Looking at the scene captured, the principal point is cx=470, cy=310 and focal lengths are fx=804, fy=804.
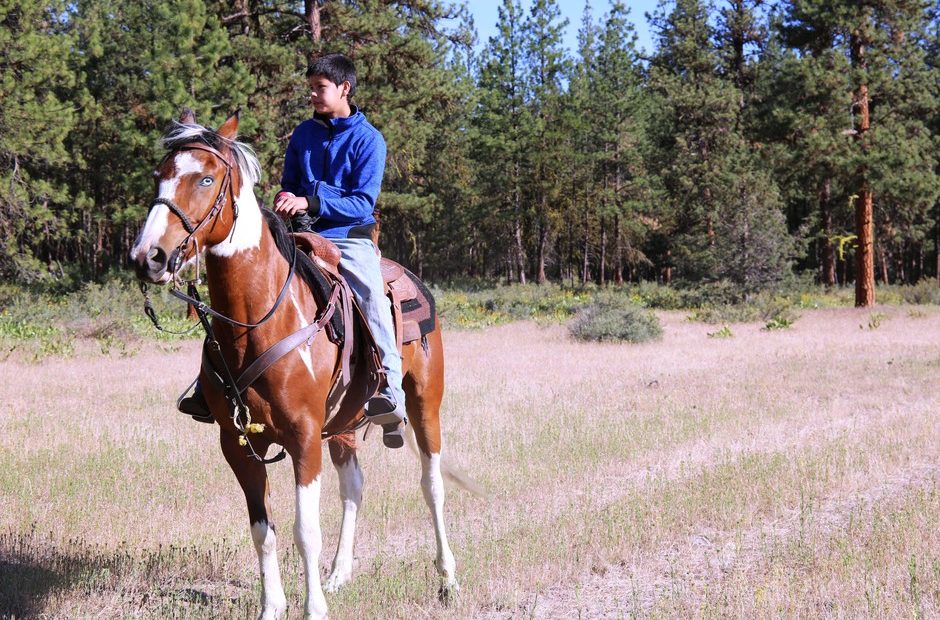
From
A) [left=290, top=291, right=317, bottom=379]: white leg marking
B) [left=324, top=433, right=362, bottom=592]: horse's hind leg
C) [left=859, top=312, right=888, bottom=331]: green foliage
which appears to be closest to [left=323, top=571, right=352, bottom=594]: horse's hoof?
[left=324, top=433, right=362, bottom=592]: horse's hind leg

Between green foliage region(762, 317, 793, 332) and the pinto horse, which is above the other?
the pinto horse

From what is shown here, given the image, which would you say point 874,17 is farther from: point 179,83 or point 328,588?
point 328,588

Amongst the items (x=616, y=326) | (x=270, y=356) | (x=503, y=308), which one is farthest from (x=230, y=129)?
(x=503, y=308)

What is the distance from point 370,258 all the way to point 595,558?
2735 millimetres

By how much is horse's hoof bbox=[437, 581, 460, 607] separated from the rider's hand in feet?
8.49

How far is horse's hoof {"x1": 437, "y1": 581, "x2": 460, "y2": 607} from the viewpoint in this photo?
16.7 ft

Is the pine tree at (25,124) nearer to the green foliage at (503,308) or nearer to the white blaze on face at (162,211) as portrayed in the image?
the green foliage at (503,308)

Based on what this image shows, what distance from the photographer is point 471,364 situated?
16.2 metres

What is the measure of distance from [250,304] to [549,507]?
3.99 metres

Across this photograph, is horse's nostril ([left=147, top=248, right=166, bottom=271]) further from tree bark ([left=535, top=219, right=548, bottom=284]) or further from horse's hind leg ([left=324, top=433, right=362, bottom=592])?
tree bark ([left=535, top=219, right=548, bottom=284])

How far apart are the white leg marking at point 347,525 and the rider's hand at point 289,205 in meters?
1.97

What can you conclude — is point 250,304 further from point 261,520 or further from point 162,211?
point 261,520

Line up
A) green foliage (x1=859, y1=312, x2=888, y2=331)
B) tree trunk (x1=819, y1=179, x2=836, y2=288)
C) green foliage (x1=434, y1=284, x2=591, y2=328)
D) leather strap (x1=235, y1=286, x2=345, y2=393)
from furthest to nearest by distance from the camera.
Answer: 1. tree trunk (x1=819, y1=179, x2=836, y2=288)
2. green foliage (x1=434, y1=284, x2=591, y2=328)
3. green foliage (x1=859, y1=312, x2=888, y2=331)
4. leather strap (x1=235, y1=286, x2=345, y2=393)

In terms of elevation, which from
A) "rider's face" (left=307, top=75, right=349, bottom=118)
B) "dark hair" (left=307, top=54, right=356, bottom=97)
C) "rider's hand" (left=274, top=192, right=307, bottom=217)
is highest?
"dark hair" (left=307, top=54, right=356, bottom=97)
